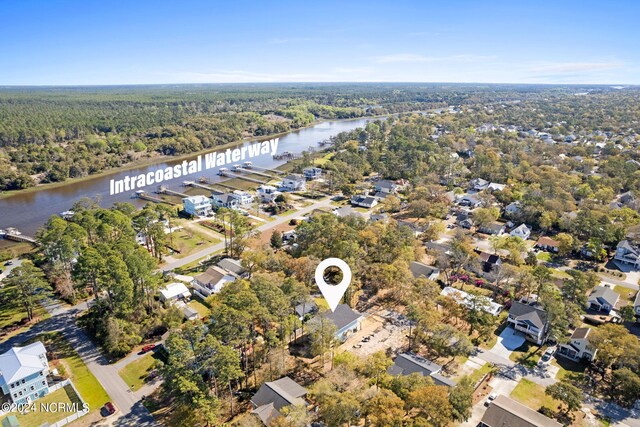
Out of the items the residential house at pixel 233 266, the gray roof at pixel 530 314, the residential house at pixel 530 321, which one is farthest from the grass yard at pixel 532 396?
the residential house at pixel 233 266

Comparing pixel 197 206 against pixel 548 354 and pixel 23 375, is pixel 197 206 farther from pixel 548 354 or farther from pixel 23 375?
pixel 548 354

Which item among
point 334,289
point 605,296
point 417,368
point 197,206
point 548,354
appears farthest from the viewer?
point 197,206

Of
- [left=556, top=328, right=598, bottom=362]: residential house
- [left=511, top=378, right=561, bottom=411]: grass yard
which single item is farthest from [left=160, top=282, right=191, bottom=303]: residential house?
[left=556, top=328, right=598, bottom=362]: residential house

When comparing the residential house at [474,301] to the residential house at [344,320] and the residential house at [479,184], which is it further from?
the residential house at [479,184]

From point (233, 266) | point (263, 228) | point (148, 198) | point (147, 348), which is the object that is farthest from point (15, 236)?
point (147, 348)

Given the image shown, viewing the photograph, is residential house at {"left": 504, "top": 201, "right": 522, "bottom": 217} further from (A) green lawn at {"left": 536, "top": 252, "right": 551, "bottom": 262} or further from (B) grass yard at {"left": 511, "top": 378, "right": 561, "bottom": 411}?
(B) grass yard at {"left": 511, "top": 378, "right": 561, "bottom": 411}
